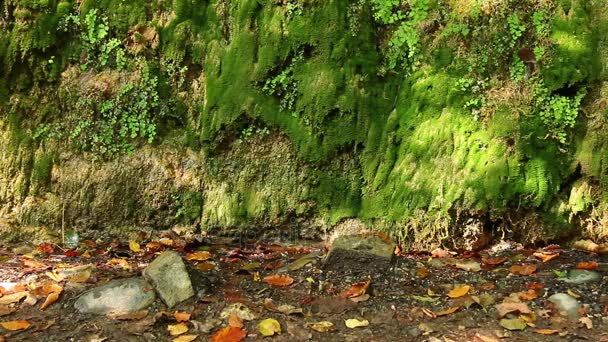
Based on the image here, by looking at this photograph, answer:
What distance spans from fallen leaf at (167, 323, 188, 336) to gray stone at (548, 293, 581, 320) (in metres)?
2.55

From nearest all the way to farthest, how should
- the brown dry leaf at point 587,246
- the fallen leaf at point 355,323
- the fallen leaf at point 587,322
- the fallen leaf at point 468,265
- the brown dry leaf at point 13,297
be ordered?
the fallen leaf at point 587,322, the fallen leaf at point 355,323, the brown dry leaf at point 13,297, the fallen leaf at point 468,265, the brown dry leaf at point 587,246

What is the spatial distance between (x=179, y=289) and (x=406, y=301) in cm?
165

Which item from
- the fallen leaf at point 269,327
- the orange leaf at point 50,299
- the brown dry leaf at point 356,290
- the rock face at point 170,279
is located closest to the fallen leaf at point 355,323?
the brown dry leaf at point 356,290

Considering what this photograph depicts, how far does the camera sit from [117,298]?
3.86 m

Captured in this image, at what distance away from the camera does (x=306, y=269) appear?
4434 millimetres

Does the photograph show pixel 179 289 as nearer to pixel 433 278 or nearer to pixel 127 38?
pixel 433 278

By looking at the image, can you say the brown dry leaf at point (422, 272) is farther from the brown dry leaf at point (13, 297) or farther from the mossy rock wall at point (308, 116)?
the brown dry leaf at point (13, 297)

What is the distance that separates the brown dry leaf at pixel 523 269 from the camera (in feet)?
14.0

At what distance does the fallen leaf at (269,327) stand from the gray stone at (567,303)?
1.94 metres

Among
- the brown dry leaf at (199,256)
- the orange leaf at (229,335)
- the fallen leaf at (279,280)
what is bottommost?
the orange leaf at (229,335)

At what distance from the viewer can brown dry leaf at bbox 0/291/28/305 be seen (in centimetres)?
391

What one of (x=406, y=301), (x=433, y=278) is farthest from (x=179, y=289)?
(x=433, y=278)

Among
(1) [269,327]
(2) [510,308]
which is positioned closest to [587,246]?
(2) [510,308]

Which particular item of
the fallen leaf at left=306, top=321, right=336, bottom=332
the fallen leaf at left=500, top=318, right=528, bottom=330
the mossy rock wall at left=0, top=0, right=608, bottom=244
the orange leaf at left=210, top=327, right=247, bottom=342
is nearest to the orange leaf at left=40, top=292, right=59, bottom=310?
the orange leaf at left=210, top=327, right=247, bottom=342
